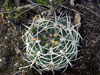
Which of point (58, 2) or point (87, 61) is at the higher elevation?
point (58, 2)

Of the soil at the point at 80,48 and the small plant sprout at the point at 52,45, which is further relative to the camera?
the soil at the point at 80,48

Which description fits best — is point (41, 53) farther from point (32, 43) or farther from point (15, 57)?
point (15, 57)

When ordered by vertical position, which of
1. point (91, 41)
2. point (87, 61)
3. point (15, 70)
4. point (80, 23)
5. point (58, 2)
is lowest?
point (15, 70)

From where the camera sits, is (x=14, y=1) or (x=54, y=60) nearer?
(x=54, y=60)

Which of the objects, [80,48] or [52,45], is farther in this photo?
[80,48]

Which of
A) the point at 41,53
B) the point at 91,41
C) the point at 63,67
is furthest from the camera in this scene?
the point at 91,41

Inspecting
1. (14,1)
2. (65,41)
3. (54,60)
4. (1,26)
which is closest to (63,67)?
(54,60)

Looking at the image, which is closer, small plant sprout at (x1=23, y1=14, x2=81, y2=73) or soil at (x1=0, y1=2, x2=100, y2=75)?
small plant sprout at (x1=23, y1=14, x2=81, y2=73)

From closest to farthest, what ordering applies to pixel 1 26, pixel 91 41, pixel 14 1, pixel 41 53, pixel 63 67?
pixel 41 53
pixel 63 67
pixel 91 41
pixel 1 26
pixel 14 1
